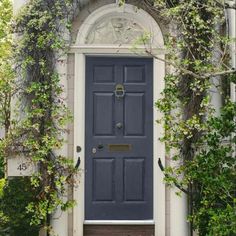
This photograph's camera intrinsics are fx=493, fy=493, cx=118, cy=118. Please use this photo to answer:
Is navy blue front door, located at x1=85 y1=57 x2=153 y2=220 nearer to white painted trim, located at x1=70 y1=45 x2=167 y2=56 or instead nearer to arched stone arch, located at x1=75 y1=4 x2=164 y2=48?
white painted trim, located at x1=70 y1=45 x2=167 y2=56

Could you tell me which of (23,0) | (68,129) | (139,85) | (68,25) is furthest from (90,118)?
(23,0)

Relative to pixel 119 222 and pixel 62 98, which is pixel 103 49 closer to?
pixel 62 98

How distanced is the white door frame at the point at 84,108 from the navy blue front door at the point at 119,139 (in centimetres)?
8

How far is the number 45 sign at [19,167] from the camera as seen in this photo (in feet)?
20.0

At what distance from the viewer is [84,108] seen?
6.36 meters

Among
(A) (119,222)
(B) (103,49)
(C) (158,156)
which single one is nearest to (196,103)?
(C) (158,156)

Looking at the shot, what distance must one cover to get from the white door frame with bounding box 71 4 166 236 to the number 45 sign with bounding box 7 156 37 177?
60 centimetres

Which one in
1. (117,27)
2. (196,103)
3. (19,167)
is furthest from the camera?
(117,27)

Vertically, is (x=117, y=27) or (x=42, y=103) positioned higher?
(x=117, y=27)

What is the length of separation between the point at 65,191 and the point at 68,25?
206 cm

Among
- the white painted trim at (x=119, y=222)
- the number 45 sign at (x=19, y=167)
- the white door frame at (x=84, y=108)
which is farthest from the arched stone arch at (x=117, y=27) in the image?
the white painted trim at (x=119, y=222)

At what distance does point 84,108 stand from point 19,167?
1107 mm

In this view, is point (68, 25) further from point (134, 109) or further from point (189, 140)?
point (189, 140)

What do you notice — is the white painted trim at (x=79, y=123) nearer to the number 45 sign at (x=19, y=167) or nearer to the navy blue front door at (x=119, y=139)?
the navy blue front door at (x=119, y=139)
